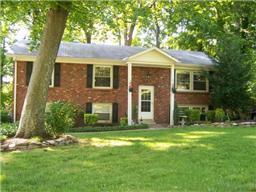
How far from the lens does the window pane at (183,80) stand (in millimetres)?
24734

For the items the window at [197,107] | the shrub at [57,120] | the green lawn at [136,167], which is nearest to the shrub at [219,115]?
the window at [197,107]

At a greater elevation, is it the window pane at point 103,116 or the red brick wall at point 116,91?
the red brick wall at point 116,91

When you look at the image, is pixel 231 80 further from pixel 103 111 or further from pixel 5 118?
pixel 5 118

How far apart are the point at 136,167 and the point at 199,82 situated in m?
17.6

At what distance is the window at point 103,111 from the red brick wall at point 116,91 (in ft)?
0.94

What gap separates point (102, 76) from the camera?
898 inches

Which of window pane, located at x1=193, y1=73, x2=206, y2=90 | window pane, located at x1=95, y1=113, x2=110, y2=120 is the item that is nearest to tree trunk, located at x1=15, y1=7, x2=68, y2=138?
window pane, located at x1=95, y1=113, x2=110, y2=120

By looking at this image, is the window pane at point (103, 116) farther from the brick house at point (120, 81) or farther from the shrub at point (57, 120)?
the shrub at point (57, 120)

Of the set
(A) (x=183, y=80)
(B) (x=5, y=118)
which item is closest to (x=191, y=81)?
(A) (x=183, y=80)

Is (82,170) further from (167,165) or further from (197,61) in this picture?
(197,61)

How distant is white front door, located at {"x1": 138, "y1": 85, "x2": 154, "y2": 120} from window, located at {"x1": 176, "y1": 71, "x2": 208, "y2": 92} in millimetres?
1836

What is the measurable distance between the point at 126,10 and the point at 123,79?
7723 mm

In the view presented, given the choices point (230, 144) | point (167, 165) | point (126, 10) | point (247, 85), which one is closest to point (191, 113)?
point (247, 85)

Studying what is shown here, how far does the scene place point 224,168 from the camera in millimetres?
7988
